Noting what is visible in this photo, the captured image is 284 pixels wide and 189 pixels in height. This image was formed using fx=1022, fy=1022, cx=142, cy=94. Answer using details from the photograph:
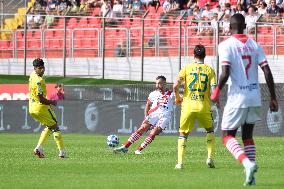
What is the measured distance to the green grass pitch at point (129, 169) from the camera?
15.2 meters

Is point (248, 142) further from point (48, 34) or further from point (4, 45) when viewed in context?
point (4, 45)

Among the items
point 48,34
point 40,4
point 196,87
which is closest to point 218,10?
point 48,34

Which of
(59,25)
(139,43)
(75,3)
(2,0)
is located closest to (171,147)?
(139,43)

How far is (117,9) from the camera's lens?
4212cm

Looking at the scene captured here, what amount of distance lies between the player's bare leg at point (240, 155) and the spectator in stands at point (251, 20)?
19.9 meters

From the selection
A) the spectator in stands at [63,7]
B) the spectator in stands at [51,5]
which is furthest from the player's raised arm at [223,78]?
the spectator in stands at [51,5]

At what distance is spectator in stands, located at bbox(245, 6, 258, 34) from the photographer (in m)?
34.7

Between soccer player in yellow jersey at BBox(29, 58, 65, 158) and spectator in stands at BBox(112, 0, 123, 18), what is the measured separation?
705 inches

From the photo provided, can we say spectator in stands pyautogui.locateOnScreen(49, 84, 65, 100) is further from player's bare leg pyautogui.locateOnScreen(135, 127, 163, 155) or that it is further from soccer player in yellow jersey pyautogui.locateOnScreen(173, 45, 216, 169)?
soccer player in yellow jersey pyautogui.locateOnScreen(173, 45, 216, 169)

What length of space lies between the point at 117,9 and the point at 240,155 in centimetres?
2788

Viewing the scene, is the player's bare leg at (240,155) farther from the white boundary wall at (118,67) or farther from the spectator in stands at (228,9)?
the spectator in stands at (228,9)

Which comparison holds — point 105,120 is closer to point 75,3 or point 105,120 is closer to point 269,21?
point 269,21

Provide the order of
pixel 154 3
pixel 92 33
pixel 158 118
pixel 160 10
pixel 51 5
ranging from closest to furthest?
pixel 158 118, pixel 92 33, pixel 160 10, pixel 154 3, pixel 51 5

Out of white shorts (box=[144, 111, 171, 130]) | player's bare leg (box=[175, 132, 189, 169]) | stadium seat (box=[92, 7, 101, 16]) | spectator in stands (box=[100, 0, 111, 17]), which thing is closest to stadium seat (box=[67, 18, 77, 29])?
spectator in stands (box=[100, 0, 111, 17])
